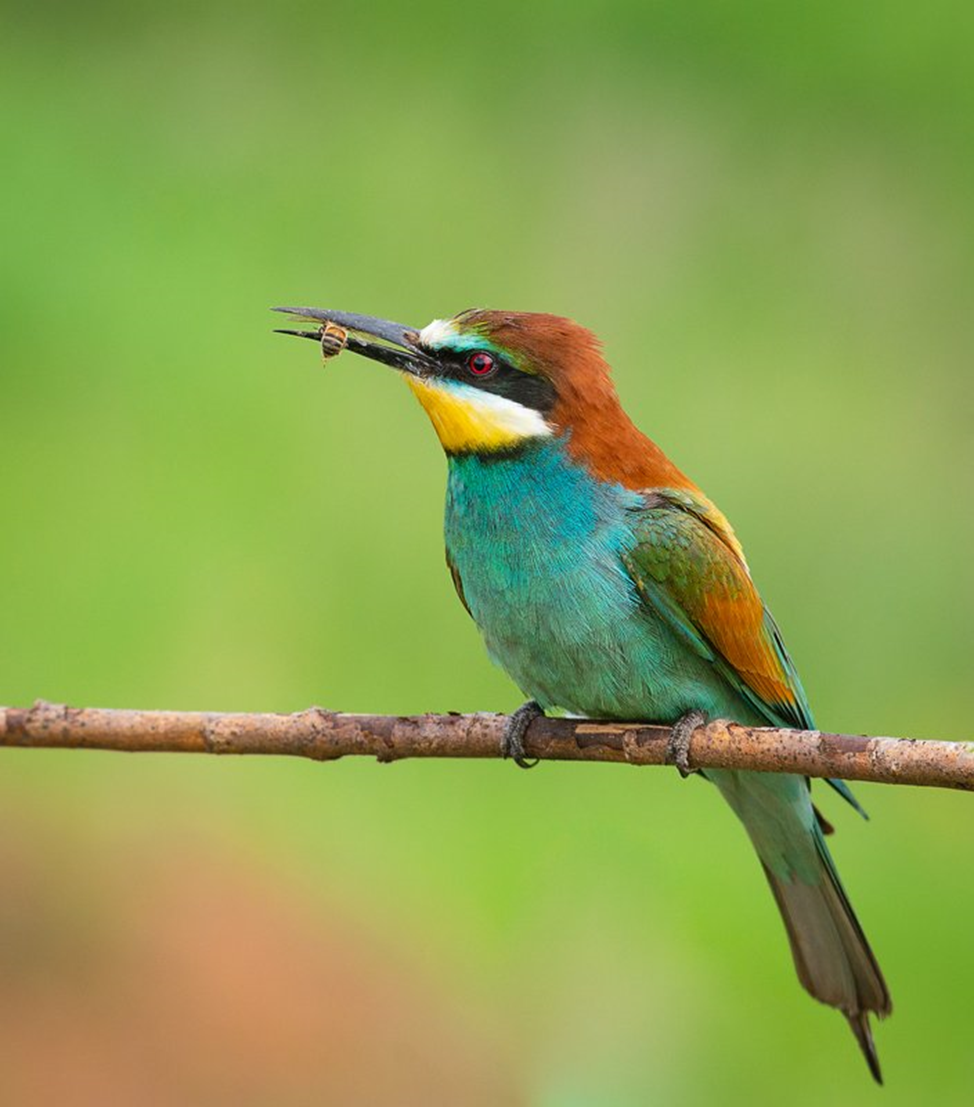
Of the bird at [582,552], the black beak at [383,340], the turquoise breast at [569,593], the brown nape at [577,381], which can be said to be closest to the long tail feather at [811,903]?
the bird at [582,552]

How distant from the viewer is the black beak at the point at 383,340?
1.90m

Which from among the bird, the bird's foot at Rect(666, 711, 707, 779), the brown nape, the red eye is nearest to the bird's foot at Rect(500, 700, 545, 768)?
the bird

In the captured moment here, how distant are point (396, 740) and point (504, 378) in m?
0.48

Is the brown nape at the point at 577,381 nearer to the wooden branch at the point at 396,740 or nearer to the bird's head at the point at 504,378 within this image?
the bird's head at the point at 504,378

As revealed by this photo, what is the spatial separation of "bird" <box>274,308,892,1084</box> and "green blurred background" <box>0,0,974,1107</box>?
2.04 ft

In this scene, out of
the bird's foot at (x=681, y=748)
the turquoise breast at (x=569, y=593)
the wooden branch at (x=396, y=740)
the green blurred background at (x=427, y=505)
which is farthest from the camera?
the green blurred background at (x=427, y=505)

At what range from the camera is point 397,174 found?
3.24 metres

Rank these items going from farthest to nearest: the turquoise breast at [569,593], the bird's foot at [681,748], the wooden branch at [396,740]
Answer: the turquoise breast at [569,593] → the bird's foot at [681,748] → the wooden branch at [396,740]

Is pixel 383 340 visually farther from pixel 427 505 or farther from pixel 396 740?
pixel 427 505

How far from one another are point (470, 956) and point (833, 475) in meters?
1.09

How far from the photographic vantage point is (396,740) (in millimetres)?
1625

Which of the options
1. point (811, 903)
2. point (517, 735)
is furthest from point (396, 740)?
point (811, 903)

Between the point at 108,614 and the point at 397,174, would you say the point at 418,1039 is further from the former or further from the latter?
the point at 397,174

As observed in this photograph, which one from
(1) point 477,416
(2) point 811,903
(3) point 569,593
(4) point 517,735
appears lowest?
(2) point 811,903
